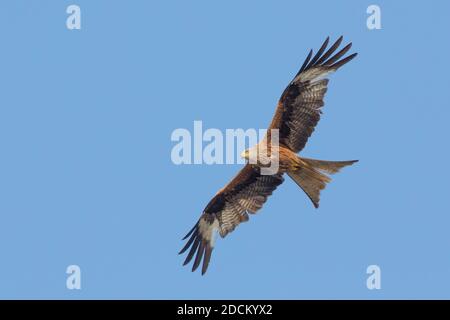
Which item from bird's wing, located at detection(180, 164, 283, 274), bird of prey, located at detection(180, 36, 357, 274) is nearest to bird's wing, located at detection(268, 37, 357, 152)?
bird of prey, located at detection(180, 36, 357, 274)

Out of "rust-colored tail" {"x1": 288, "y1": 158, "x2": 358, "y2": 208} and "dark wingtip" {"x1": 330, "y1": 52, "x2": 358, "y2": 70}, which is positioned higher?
"dark wingtip" {"x1": 330, "y1": 52, "x2": 358, "y2": 70}

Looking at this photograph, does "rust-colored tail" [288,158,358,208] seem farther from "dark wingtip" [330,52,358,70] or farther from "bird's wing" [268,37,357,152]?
"dark wingtip" [330,52,358,70]

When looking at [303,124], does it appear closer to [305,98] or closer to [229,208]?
[305,98]

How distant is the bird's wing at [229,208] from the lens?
57.8ft

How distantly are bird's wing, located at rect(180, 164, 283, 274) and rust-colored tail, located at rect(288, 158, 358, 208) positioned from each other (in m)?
0.74

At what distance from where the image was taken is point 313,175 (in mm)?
16703

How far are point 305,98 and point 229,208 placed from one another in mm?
2462

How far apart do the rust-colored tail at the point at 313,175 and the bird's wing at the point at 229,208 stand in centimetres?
74

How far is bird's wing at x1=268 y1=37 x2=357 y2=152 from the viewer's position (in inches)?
650

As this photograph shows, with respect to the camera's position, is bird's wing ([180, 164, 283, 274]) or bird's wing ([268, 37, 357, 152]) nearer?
bird's wing ([268, 37, 357, 152])
